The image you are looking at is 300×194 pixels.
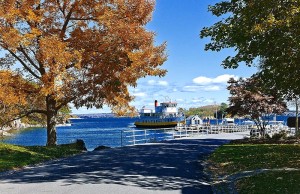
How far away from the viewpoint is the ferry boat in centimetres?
8450

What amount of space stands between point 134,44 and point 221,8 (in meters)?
7.10

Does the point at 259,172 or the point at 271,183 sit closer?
the point at 271,183

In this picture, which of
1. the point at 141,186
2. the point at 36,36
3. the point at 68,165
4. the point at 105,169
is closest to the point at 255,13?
the point at 141,186

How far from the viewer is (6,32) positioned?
20.0 m

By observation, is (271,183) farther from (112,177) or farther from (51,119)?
(51,119)

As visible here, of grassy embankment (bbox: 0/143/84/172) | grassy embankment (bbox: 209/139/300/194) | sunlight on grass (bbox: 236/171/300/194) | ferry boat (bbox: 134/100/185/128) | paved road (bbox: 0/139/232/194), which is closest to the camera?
sunlight on grass (bbox: 236/171/300/194)

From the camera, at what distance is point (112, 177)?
13.0 metres

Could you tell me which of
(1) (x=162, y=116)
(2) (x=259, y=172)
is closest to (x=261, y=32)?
(2) (x=259, y=172)

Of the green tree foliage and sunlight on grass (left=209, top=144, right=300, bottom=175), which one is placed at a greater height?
the green tree foliage

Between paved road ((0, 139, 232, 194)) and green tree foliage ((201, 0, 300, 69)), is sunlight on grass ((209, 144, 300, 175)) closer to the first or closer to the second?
paved road ((0, 139, 232, 194))

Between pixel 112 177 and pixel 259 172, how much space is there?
4822 mm

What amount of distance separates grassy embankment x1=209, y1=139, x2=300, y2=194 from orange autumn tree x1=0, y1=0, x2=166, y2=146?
7120 mm

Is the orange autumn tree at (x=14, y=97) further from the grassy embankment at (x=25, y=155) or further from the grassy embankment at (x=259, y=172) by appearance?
the grassy embankment at (x=259, y=172)

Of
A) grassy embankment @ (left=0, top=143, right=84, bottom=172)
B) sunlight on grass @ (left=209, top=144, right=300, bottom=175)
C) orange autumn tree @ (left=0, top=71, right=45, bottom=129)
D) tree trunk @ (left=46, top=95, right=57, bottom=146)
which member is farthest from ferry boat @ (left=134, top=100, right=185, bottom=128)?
sunlight on grass @ (left=209, top=144, right=300, bottom=175)
